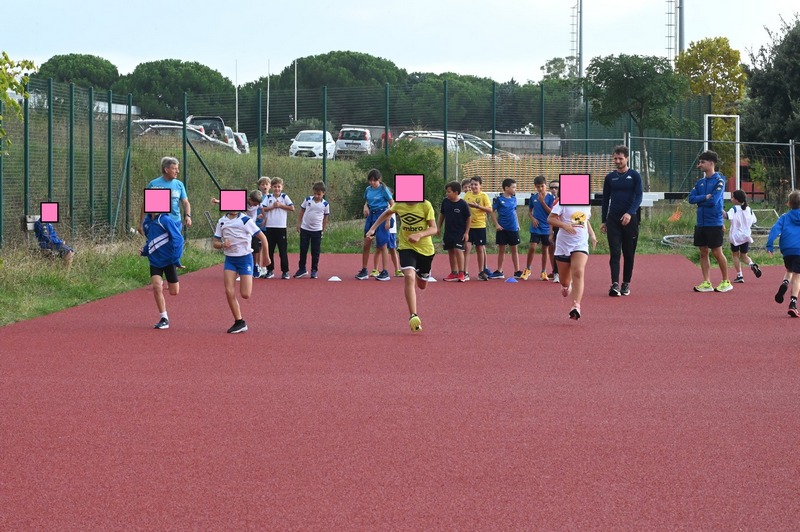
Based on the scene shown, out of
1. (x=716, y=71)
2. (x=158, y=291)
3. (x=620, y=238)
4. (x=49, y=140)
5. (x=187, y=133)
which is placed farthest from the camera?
(x=716, y=71)

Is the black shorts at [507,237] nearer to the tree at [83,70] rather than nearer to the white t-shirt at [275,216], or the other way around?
the white t-shirt at [275,216]

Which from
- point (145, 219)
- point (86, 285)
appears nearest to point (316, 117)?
point (86, 285)

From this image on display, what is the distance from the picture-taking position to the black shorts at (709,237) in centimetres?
1780

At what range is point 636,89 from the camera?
107 feet

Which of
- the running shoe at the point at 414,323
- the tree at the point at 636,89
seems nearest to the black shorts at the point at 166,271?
the running shoe at the point at 414,323

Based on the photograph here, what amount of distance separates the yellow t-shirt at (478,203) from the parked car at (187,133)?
39.8 feet

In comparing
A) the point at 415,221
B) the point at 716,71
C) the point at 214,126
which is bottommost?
the point at 415,221

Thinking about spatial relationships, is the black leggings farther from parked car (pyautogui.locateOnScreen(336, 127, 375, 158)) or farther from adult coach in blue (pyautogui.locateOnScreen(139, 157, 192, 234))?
parked car (pyautogui.locateOnScreen(336, 127, 375, 158))

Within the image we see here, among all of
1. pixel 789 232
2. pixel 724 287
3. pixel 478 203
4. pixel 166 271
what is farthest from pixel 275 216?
pixel 789 232

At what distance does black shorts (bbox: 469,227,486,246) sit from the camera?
20.8 m

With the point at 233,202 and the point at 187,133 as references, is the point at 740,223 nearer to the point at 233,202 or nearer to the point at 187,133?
the point at 233,202

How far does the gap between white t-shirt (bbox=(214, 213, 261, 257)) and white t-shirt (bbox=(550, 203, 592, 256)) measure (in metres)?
3.78

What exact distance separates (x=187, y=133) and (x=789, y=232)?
19.8m

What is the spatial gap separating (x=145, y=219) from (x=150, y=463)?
7.33m
